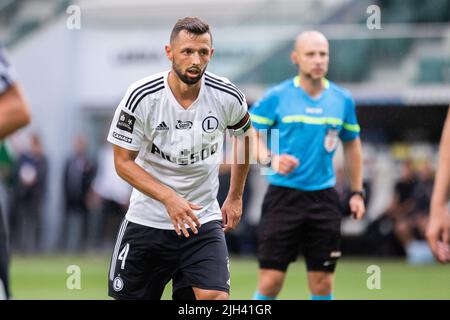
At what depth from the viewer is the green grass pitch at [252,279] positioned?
1216 cm

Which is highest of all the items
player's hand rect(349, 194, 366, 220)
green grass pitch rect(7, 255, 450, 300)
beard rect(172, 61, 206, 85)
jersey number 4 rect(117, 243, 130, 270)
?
beard rect(172, 61, 206, 85)

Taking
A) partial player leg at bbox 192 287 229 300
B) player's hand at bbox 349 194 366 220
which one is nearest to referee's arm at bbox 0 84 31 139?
partial player leg at bbox 192 287 229 300

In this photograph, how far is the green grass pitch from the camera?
1216 centimetres

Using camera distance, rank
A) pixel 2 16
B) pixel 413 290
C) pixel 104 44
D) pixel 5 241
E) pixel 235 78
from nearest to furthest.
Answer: pixel 5 241 < pixel 413 290 < pixel 235 78 < pixel 104 44 < pixel 2 16

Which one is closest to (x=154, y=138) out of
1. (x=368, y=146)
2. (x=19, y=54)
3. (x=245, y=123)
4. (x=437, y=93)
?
(x=245, y=123)

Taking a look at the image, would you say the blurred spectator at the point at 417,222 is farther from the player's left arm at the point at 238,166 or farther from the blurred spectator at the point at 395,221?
the player's left arm at the point at 238,166

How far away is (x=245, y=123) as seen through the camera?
6.80 metres

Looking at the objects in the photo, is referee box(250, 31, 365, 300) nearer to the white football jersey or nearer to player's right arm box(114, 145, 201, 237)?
the white football jersey

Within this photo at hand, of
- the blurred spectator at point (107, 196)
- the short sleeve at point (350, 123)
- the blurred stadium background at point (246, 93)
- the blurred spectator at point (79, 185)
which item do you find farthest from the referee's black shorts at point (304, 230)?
the blurred spectator at point (79, 185)

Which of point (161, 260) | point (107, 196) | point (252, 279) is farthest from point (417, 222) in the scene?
point (161, 260)

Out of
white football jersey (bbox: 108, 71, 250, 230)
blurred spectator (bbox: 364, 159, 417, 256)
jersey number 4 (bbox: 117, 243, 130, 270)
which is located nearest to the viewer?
white football jersey (bbox: 108, 71, 250, 230)

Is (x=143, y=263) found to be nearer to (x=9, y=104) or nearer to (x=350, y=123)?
(x=9, y=104)

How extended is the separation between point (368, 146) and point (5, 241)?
14813 mm

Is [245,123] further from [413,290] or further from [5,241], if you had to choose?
[413,290]
